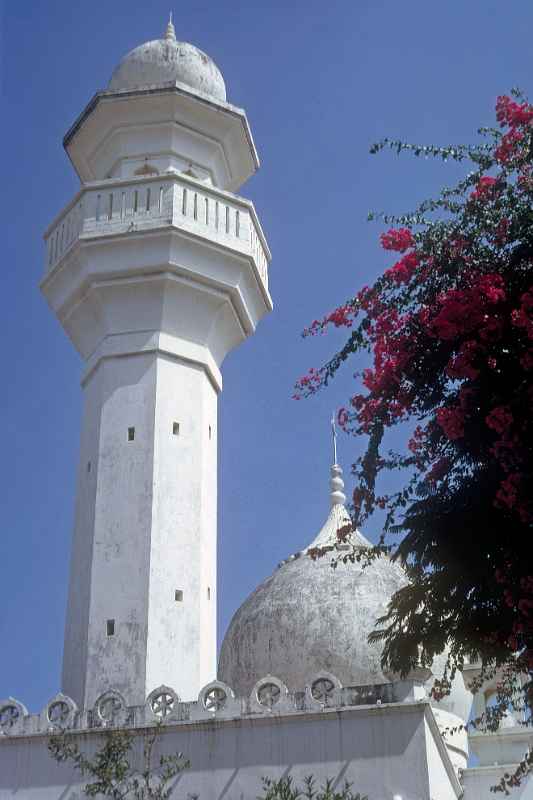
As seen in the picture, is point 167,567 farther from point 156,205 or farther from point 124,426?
point 156,205

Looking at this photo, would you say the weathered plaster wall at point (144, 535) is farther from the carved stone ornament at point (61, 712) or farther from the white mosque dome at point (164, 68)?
the white mosque dome at point (164, 68)

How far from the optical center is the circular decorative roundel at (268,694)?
1210 cm

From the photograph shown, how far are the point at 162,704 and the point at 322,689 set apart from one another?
180 cm

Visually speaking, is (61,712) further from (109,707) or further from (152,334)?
(152,334)

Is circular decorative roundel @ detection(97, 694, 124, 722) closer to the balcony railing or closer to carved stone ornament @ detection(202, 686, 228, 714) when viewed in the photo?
carved stone ornament @ detection(202, 686, 228, 714)

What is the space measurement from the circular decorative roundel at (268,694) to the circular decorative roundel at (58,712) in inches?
85.7

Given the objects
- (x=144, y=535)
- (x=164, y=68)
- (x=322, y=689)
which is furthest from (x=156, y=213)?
(x=322, y=689)

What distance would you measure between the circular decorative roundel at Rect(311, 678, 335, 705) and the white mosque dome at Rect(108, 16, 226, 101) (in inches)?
403

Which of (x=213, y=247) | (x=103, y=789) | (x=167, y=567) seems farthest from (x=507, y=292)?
(x=213, y=247)

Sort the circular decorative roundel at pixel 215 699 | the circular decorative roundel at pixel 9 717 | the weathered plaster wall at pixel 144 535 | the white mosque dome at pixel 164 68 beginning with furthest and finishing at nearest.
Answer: the white mosque dome at pixel 164 68 < the weathered plaster wall at pixel 144 535 < the circular decorative roundel at pixel 9 717 < the circular decorative roundel at pixel 215 699

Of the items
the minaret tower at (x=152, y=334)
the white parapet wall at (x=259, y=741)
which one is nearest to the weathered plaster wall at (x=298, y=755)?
the white parapet wall at (x=259, y=741)

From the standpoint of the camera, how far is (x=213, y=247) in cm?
1661

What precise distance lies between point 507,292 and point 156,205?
8.68 metres

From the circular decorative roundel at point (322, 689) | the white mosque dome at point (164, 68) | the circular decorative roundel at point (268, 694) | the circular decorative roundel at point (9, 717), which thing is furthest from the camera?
the white mosque dome at point (164, 68)
